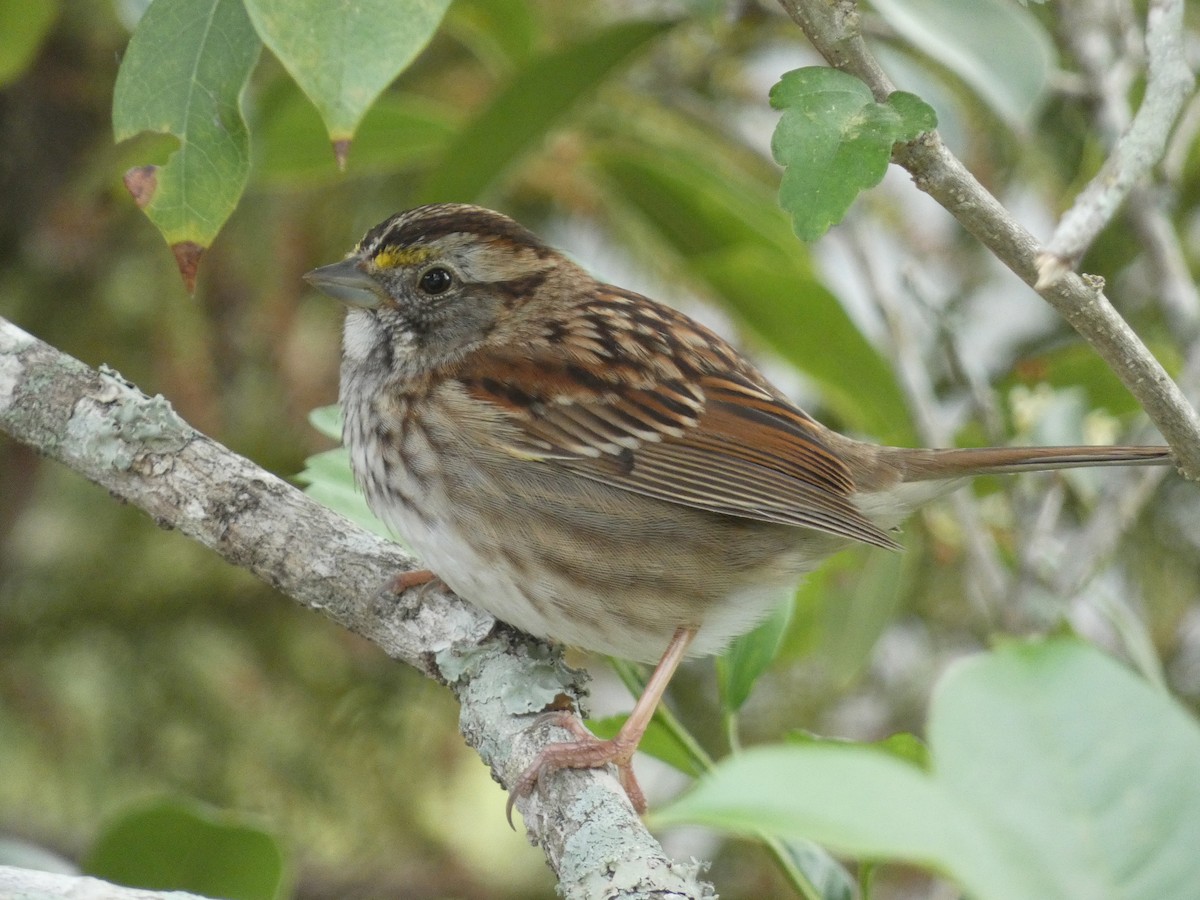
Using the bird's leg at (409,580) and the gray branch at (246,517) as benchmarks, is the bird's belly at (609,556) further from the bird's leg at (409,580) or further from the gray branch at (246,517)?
the gray branch at (246,517)

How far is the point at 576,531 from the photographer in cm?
242

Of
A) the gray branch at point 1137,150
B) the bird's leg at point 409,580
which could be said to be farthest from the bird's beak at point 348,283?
the gray branch at point 1137,150

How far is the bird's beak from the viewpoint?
2625 mm

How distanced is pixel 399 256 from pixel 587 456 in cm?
53

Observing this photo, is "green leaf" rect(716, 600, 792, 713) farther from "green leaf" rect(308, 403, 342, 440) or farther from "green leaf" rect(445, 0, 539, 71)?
"green leaf" rect(445, 0, 539, 71)

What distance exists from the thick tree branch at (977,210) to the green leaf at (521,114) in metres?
1.56

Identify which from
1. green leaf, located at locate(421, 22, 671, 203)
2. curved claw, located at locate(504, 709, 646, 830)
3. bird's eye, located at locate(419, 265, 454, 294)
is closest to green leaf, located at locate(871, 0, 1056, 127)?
green leaf, located at locate(421, 22, 671, 203)

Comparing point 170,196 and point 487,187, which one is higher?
point 487,187

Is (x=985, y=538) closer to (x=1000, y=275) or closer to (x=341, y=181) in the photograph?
(x=1000, y=275)

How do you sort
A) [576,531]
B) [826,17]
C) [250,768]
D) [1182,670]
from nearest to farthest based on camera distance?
1. [826,17]
2. [576,531]
3. [250,768]
4. [1182,670]

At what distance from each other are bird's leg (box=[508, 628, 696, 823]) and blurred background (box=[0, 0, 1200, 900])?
0.66 m

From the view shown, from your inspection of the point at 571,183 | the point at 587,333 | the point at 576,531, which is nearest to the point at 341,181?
the point at 571,183

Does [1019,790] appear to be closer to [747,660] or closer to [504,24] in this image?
[747,660]

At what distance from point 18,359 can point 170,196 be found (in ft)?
1.55
